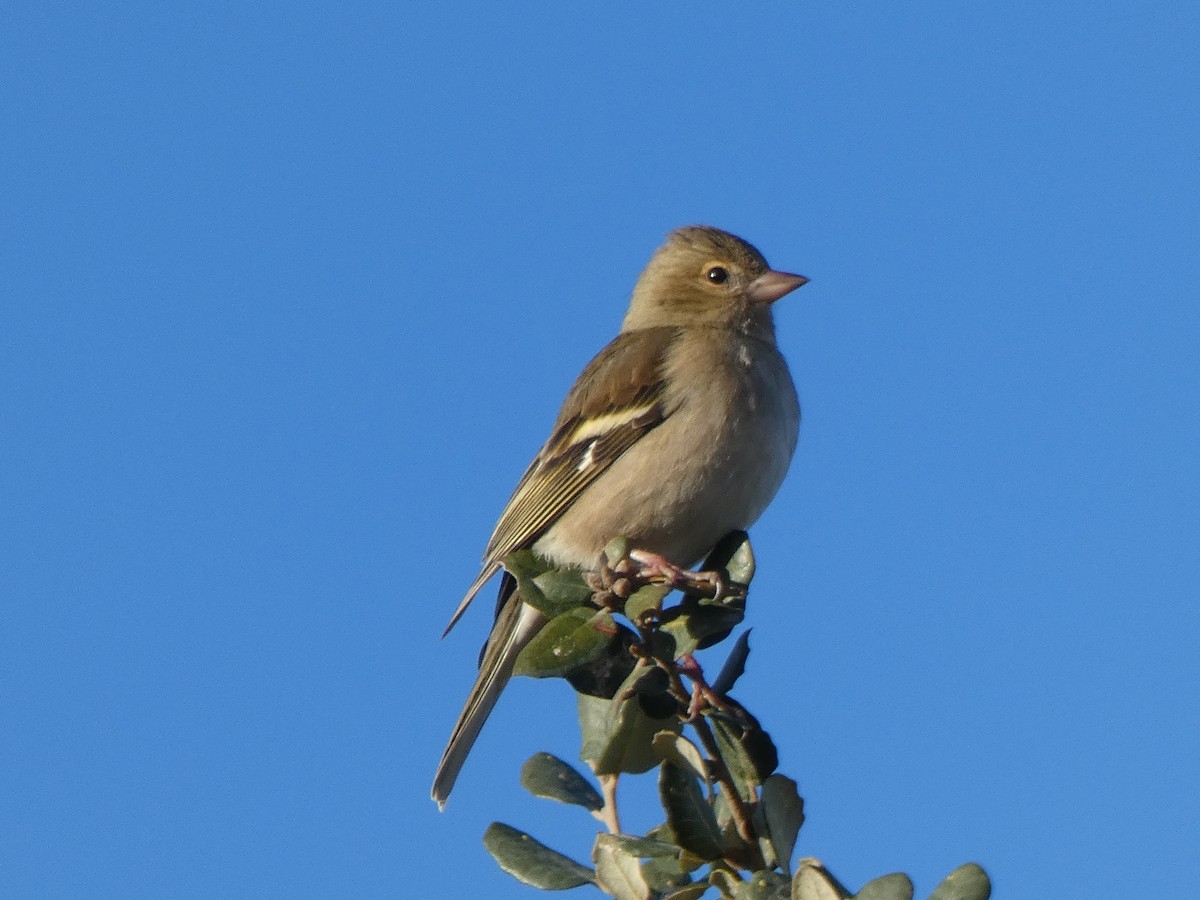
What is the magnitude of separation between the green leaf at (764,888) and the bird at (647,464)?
2.45 m

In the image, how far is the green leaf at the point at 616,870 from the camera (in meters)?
2.48

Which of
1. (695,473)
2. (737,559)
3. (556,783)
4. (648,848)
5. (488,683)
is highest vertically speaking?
(695,473)

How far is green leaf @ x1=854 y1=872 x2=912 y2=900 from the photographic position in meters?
2.04

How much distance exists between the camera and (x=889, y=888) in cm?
205

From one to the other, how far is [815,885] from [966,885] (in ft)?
0.79

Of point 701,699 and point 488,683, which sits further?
point 488,683

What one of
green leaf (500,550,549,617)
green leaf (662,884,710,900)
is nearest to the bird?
green leaf (500,550,549,617)

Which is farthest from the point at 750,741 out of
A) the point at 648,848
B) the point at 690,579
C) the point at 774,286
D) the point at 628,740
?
the point at 774,286

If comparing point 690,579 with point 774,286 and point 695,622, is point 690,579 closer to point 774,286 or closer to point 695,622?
point 695,622

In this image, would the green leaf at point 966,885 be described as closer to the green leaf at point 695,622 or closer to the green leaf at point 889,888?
the green leaf at point 889,888

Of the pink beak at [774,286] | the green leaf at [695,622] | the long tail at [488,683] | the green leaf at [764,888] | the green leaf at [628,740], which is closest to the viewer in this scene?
the green leaf at [764,888]

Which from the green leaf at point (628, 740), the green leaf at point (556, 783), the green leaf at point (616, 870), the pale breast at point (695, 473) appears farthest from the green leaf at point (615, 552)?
the pale breast at point (695, 473)

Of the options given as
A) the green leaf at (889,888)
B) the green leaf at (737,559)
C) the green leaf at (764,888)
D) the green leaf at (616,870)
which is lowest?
the green leaf at (889,888)

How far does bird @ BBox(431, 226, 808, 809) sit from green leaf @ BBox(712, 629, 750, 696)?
1.66 metres
